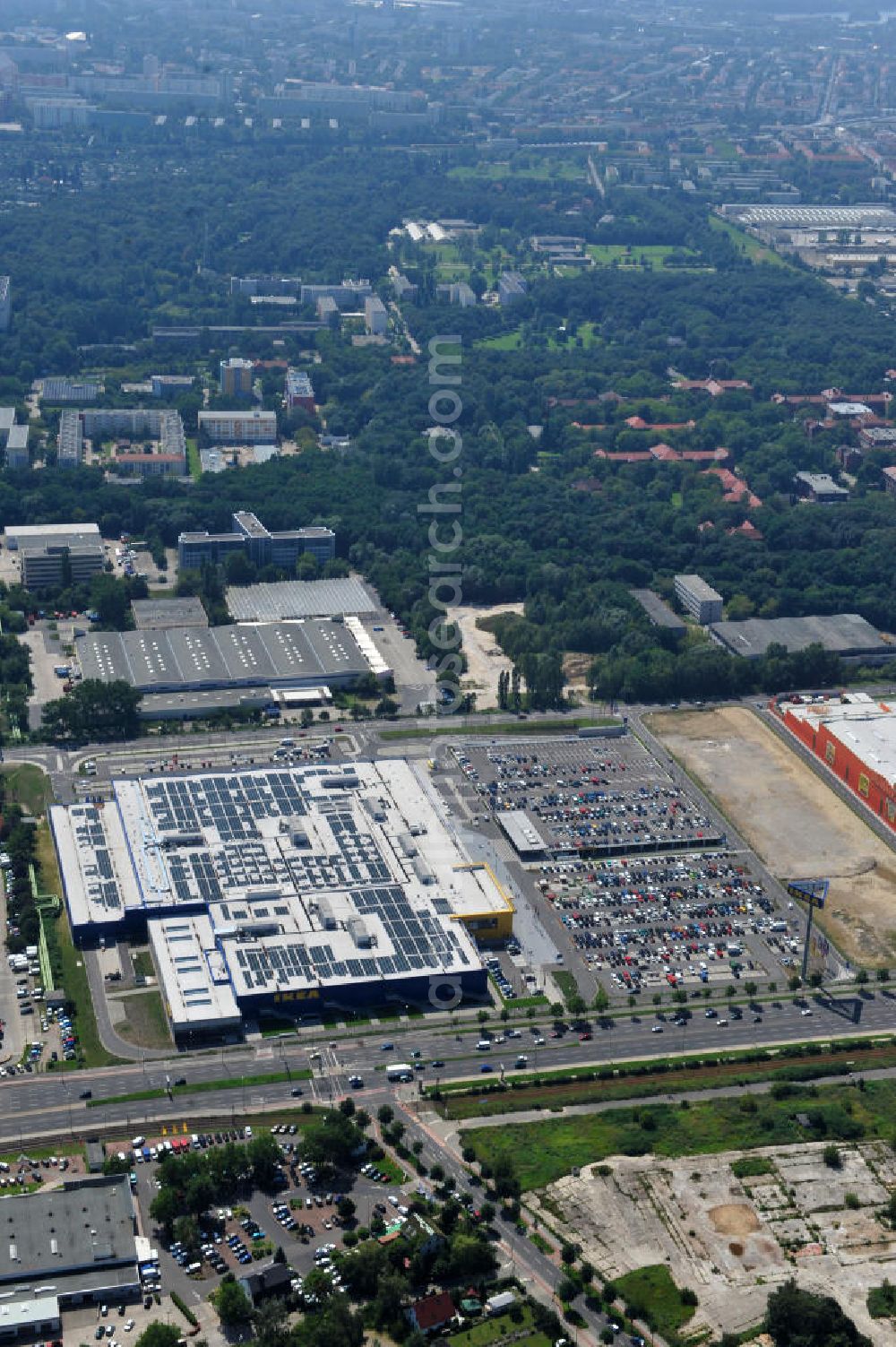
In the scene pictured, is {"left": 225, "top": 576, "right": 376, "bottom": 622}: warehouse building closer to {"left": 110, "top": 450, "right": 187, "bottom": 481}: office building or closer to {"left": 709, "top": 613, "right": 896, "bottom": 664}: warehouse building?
{"left": 110, "top": 450, "right": 187, "bottom": 481}: office building

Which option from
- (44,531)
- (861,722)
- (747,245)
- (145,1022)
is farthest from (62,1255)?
(747,245)

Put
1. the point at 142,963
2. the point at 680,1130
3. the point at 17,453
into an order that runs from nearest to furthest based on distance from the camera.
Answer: the point at 680,1130
the point at 142,963
the point at 17,453

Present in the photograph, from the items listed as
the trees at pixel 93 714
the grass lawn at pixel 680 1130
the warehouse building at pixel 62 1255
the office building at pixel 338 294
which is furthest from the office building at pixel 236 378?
the warehouse building at pixel 62 1255

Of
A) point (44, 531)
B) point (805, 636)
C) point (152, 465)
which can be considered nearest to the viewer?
point (805, 636)

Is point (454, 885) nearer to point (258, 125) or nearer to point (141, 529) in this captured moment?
point (141, 529)

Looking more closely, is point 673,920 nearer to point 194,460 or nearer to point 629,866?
point 629,866

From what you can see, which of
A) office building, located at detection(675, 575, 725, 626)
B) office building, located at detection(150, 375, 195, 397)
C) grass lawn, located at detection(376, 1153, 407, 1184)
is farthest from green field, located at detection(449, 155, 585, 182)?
grass lawn, located at detection(376, 1153, 407, 1184)

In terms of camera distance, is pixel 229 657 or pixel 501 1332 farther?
pixel 229 657
